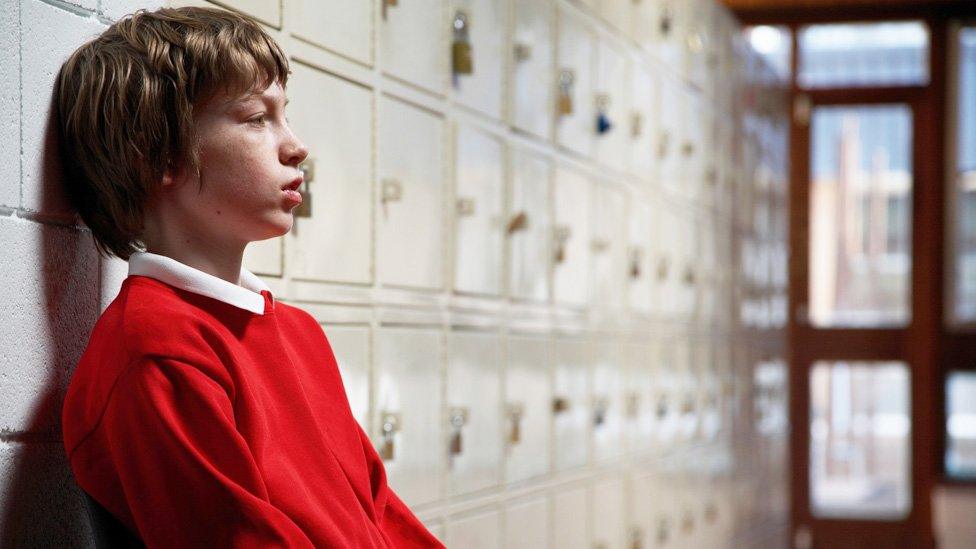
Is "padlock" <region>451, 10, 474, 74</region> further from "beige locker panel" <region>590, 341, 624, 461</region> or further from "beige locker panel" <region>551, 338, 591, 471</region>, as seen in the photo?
"beige locker panel" <region>590, 341, 624, 461</region>

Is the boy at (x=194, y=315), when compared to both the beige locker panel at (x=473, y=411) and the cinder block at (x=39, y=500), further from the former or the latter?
the beige locker panel at (x=473, y=411)

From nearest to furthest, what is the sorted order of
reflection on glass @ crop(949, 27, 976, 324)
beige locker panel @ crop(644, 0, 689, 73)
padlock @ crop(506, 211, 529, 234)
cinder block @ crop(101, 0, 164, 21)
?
1. cinder block @ crop(101, 0, 164, 21)
2. padlock @ crop(506, 211, 529, 234)
3. beige locker panel @ crop(644, 0, 689, 73)
4. reflection on glass @ crop(949, 27, 976, 324)

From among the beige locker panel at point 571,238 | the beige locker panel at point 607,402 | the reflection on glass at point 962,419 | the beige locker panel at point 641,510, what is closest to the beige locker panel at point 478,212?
the beige locker panel at point 571,238

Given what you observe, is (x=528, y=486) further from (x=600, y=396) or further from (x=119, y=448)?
(x=119, y=448)

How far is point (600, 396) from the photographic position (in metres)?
3.52

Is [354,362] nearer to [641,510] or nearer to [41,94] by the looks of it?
[41,94]

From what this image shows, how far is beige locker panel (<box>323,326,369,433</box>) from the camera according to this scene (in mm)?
2043

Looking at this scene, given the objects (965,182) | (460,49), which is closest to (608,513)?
(460,49)

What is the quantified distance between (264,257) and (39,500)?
1.88 feet

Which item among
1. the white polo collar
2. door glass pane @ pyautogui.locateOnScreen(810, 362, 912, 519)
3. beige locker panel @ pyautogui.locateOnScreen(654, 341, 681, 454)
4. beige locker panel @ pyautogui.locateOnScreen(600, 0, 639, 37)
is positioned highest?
beige locker panel @ pyautogui.locateOnScreen(600, 0, 639, 37)

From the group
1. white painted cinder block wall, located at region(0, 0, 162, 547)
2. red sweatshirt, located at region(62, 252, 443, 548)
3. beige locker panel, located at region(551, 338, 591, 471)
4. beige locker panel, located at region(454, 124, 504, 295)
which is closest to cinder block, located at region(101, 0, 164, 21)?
white painted cinder block wall, located at region(0, 0, 162, 547)

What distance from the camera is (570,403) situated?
326cm

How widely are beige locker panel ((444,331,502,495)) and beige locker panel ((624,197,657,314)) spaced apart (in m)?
1.16

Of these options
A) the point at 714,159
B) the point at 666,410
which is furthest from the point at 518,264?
the point at 714,159
